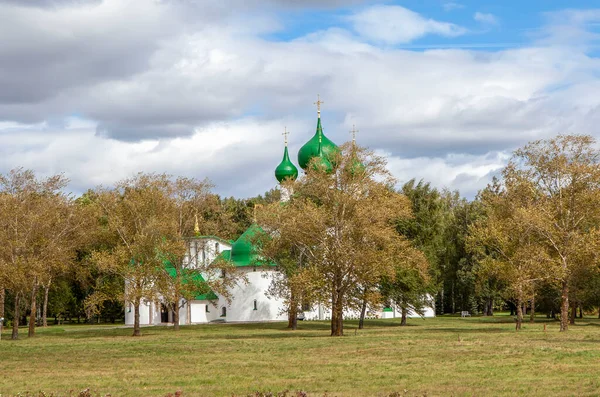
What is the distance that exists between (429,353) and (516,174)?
893 inches

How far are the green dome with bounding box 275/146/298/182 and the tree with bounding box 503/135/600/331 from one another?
1166 inches

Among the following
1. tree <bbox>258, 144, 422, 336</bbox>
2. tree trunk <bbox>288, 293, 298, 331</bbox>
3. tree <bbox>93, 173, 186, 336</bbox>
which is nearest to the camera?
tree <bbox>258, 144, 422, 336</bbox>

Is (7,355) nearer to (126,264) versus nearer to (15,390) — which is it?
(15,390)

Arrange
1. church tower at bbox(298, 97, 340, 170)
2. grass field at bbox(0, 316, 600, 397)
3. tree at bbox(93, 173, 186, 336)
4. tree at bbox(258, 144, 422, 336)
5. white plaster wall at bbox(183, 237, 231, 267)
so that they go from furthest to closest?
church tower at bbox(298, 97, 340, 170)
white plaster wall at bbox(183, 237, 231, 267)
tree at bbox(93, 173, 186, 336)
tree at bbox(258, 144, 422, 336)
grass field at bbox(0, 316, 600, 397)

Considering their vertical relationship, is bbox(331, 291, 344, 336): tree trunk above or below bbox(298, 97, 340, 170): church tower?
below

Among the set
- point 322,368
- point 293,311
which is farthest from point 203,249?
point 322,368

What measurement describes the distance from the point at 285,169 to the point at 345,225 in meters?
30.6

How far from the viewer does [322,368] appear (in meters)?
27.3

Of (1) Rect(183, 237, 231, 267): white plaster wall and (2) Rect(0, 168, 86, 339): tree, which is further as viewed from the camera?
(1) Rect(183, 237, 231, 267): white plaster wall

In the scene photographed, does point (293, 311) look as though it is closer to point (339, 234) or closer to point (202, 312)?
point (339, 234)

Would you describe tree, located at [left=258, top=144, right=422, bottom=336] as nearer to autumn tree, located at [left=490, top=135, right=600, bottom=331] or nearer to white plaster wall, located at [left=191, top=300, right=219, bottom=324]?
autumn tree, located at [left=490, top=135, right=600, bottom=331]

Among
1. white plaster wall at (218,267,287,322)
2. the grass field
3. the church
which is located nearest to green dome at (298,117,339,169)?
the church

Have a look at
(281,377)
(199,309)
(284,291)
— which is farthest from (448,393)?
(199,309)

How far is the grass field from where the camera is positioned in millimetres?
21734
